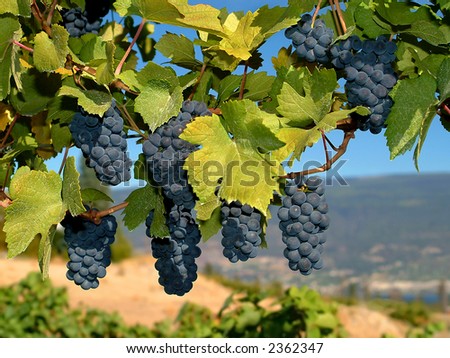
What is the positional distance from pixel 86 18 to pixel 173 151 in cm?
119

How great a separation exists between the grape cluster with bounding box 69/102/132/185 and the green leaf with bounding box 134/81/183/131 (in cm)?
14

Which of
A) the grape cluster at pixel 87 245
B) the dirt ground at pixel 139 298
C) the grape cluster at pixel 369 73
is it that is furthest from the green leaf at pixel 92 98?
the dirt ground at pixel 139 298

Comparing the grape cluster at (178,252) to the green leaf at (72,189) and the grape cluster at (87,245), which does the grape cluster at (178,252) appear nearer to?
the grape cluster at (87,245)

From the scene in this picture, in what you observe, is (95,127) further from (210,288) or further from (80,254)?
(210,288)

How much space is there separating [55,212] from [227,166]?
A: 0.61 meters

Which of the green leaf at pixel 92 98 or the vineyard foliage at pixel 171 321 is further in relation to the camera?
the vineyard foliage at pixel 171 321

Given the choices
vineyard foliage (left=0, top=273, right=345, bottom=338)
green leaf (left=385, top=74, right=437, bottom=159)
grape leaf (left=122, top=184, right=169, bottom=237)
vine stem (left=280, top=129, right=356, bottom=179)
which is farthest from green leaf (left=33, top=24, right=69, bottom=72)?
vineyard foliage (left=0, top=273, right=345, bottom=338)

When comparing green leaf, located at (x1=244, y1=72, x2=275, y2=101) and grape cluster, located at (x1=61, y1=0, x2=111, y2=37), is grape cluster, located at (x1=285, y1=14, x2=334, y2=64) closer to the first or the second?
green leaf, located at (x1=244, y1=72, x2=275, y2=101)

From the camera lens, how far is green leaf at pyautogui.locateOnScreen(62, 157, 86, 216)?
5.85 feet

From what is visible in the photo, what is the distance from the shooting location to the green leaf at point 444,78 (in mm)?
1717

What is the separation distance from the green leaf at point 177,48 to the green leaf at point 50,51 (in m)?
0.31

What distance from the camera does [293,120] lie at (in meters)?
1.72
